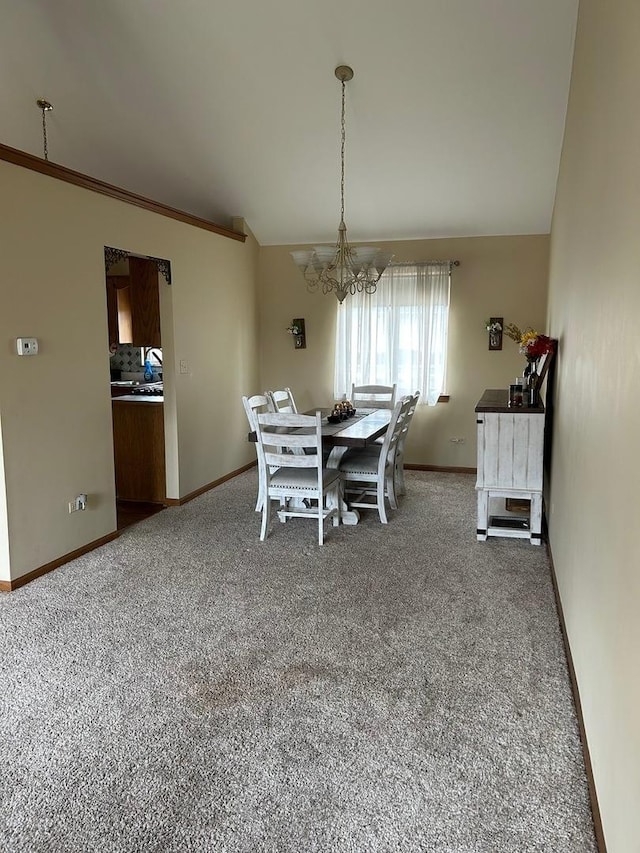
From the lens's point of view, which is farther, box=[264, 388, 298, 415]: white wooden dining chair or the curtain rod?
the curtain rod

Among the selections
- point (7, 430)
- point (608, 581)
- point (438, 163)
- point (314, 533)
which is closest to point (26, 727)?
point (7, 430)

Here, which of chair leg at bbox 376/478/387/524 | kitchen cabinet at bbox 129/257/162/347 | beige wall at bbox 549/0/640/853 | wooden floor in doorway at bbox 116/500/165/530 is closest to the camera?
beige wall at bbox 549/0/640/853

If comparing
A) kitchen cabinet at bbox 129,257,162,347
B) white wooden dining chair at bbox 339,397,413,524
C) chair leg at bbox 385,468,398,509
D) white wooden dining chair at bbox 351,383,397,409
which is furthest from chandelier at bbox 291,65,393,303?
white wooden dining chair at bbox 351,383,397,409

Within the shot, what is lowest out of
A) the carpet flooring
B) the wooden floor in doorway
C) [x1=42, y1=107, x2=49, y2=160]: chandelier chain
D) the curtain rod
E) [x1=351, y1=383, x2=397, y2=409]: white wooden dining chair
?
the wooden floor in doorway

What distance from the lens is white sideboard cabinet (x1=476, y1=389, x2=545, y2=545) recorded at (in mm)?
4203

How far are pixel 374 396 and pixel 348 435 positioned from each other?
87.4 inches

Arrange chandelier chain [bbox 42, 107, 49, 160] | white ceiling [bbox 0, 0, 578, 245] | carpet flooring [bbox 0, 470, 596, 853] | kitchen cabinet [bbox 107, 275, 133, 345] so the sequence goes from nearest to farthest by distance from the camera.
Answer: carpet flooring [bbox 0, 470, 596, 853] → white ceiling [bbox 0, 0, 578, 245] → chandelier chain [bbox 42, 107, 49, 160] → kitchen cabinet [bbox 107, 275, 133, 345]

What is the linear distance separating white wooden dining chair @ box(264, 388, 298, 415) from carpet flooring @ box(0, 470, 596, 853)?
1649 mm

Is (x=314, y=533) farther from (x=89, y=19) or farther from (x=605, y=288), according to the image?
(x=89, y=19)

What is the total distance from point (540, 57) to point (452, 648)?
3634 millimetres

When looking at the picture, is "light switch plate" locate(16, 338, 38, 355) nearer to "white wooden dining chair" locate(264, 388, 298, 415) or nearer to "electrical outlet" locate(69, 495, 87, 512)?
"electrical outlet" locate(69, 495, 87, 512)

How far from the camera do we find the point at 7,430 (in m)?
3.52

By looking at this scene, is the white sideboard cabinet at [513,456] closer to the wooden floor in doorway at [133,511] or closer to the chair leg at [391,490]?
the chair leg at [391,490]

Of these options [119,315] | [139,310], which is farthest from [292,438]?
[119,315]
